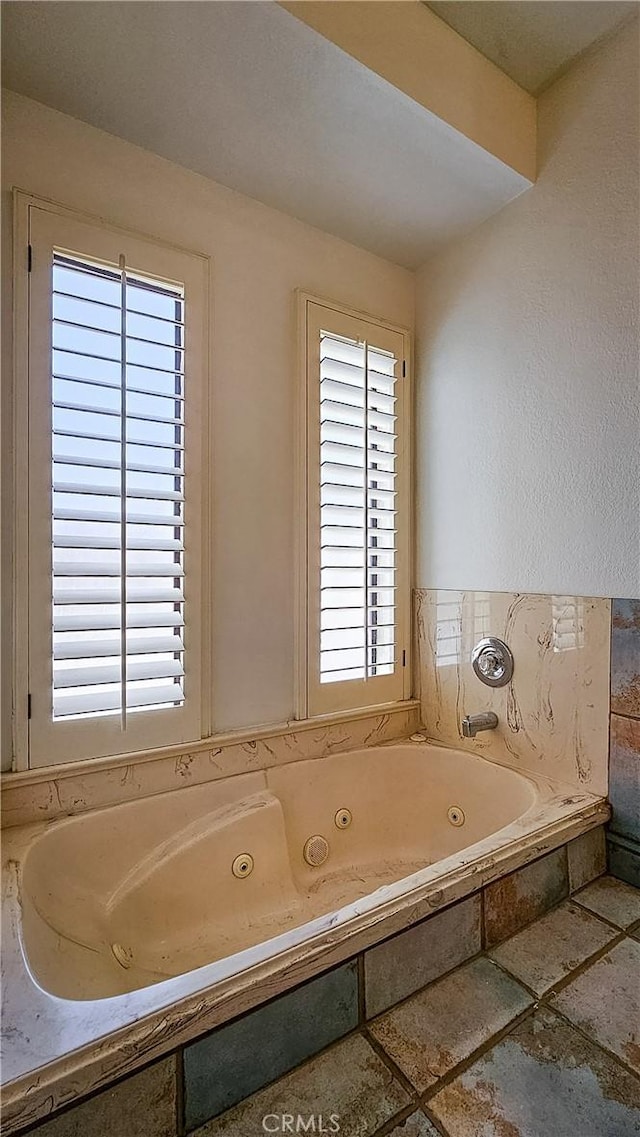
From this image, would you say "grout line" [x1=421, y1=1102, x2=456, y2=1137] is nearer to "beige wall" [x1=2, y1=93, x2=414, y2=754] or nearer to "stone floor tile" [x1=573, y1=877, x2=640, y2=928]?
"stone floor tile" [x1=573, y1=877, x2=640, y2=928]

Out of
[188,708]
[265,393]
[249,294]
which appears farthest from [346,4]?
[188,708]

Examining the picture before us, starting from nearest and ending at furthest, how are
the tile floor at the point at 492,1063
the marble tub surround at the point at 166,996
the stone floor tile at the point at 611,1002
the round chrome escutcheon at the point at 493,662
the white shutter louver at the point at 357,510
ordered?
the marble tub surround at the point at 166,996
the tile floor at the point at 492,1063
the stone floor tile at the point at 611,1002
the round chrome escutcheon at the point at 493,662
the white shutter louver at the point at 357,510

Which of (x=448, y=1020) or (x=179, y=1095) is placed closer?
(x=179, y=1095)

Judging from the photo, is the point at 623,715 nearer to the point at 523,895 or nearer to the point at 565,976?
the point at 523,895

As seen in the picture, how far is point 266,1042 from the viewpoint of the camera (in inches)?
33.9

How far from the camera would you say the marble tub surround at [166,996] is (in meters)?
0.70

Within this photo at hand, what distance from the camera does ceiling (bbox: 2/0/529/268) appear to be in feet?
3.83

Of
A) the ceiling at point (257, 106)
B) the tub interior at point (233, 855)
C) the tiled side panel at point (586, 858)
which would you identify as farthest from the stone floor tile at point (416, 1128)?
the ceiling at point (257, 106)

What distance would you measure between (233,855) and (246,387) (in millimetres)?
1482

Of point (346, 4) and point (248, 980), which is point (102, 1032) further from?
point (346, 4)

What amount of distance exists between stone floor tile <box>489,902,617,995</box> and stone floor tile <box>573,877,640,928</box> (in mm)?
41

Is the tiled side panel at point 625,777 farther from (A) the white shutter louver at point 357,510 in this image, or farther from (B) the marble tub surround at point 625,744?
(A) the white shutter louver at point 357,510

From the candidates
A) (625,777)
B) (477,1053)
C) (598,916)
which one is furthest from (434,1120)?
(625,777)

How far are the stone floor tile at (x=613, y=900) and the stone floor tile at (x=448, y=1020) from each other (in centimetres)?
39
